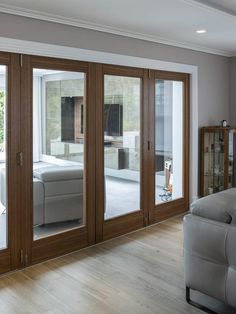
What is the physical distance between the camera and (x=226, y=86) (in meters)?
6.20

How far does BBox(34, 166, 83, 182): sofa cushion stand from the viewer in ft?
12.9

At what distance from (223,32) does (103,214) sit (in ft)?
8.56

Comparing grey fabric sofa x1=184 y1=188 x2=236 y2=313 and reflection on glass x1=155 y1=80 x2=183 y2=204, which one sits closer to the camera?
grey fabric sofa x1=184 y1=188 x2=236 y2=313

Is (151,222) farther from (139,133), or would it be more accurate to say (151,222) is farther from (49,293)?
(49,293)

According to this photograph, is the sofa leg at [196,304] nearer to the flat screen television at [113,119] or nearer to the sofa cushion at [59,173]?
the sofa cushion at [59,173]

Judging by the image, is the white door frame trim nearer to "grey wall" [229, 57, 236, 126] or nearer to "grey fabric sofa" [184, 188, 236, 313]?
"grey wall" [229, 57, 236, 126]

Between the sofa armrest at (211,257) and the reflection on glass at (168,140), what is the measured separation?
7.78 feet

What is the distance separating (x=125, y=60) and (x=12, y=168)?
6.17 feet

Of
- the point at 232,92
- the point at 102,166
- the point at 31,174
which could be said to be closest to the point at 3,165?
the point at 31,174

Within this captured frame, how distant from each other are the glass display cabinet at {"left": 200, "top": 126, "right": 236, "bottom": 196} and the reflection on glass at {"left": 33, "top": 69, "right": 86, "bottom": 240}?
2.29 meters

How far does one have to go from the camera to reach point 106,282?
336 centimetres

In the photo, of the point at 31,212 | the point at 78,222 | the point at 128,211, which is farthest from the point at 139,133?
the point at 31,212

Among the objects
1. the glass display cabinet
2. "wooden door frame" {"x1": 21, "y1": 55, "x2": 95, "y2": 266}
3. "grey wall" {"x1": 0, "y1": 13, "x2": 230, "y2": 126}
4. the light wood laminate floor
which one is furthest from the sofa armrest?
the glass display cabinet

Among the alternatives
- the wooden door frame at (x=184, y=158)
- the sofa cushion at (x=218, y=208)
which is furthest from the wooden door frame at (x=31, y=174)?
the sofa cushion at (x=218, y=208)
